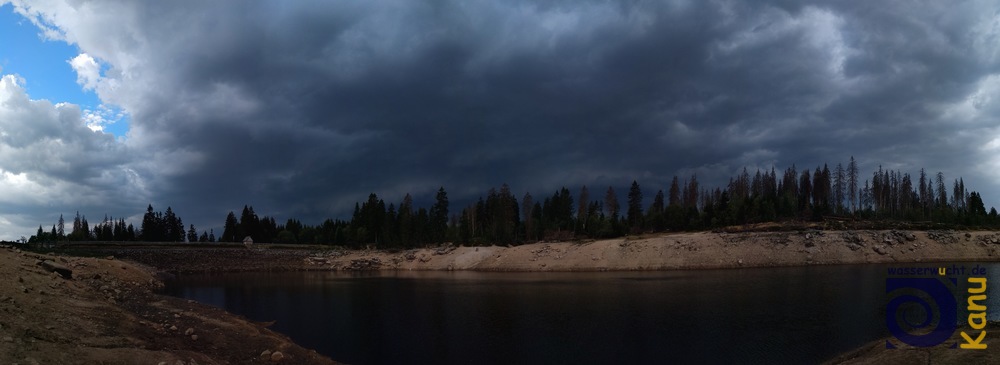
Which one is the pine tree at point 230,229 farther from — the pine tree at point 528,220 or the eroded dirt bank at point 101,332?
the eroded dirt bank at point 101,332

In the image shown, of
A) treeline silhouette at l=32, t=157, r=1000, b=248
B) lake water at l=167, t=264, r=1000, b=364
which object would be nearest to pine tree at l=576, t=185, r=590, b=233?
treeline silhouette at l=32, t=157, r=1000, b=248

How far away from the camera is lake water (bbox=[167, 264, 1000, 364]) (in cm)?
2539

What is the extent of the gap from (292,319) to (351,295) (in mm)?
17618

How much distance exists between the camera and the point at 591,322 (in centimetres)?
3369

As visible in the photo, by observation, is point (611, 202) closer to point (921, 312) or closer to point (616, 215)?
point (616, 215)

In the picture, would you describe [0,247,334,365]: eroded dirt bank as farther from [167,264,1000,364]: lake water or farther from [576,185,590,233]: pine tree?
[576,185,590,233]: pine tree

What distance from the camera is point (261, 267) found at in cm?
11550

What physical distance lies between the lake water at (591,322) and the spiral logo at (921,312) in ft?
3.91

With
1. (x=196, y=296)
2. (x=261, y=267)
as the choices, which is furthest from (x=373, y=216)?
(x=196, y=296)

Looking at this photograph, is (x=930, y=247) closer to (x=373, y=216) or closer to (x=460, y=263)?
(x=460, y=263)

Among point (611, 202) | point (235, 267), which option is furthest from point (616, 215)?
point (235, 267)

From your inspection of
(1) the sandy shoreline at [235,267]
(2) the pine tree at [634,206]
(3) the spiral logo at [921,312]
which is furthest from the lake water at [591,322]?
(2) the pine tree at [634,206]

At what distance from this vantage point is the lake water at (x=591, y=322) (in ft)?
83.3

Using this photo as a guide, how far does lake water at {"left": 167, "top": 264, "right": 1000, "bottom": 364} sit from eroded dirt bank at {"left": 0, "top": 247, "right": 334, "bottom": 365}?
12.8 feet
